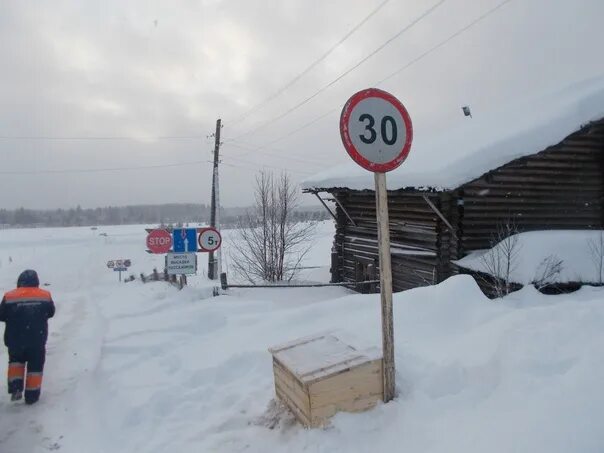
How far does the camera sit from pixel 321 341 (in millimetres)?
4598

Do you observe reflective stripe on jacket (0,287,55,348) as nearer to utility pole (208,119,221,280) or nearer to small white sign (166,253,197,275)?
small white sign (166,253,197,275)

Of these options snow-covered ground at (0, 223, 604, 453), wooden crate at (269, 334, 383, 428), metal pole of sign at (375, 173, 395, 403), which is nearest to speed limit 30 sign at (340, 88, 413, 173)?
metal pole of sign at (375, 173, 395, 403)

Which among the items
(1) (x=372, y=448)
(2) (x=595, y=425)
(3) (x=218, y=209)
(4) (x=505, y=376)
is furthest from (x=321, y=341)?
(3) (x=218, y=209)

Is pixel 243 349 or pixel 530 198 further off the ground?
pixel 530 198

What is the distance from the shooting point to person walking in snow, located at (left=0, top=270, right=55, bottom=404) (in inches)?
218

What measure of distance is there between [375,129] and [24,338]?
5.36 meters

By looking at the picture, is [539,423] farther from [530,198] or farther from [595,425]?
[530,198]

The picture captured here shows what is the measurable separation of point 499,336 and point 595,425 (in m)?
1.51

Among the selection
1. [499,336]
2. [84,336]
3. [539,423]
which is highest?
[499,336]

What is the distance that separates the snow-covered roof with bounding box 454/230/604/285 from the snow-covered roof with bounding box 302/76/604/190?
1925 millimetres

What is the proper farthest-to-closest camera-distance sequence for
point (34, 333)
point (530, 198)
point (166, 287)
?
point (166, 287)
point (530, 198)
point (34, 333)

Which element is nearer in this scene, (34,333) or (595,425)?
(595,425)

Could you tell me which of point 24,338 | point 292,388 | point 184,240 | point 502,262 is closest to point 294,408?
point 292,388

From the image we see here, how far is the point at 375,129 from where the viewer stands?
377 centimetres
